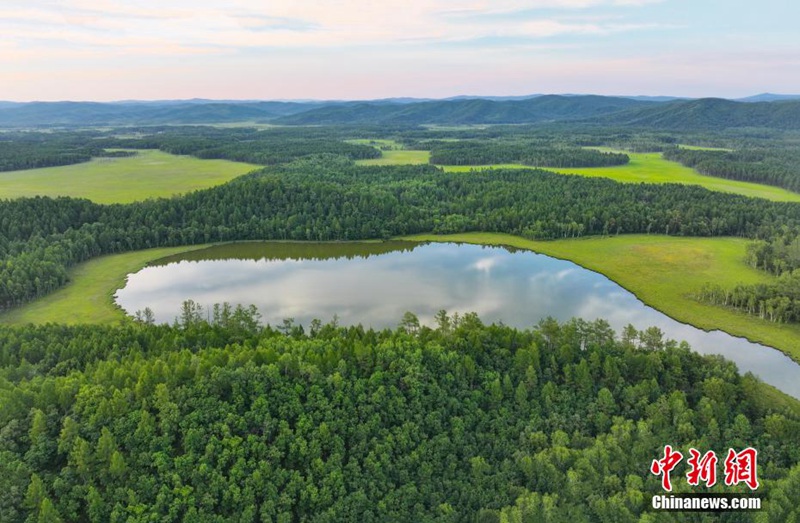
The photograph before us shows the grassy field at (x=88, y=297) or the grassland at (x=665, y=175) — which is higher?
the grassland at (x=665, y=175)

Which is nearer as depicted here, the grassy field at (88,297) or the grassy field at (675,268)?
the grassy field at (675,268)

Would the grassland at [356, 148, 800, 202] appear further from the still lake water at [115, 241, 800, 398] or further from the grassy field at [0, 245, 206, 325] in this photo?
the grassy field at [0, 245, 206, 325]

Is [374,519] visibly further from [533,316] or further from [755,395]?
[533,316]

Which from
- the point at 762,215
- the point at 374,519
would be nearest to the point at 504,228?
the point at 762,215

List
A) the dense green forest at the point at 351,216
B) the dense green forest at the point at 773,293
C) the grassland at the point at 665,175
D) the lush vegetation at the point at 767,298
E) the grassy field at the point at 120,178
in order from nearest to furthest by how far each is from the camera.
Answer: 1. the lush vegetation at the point at 767,298
2. the dense green forest at the point at 773,293
3. the dense green forest at the point at 351,216
4. the grassland at the point at 665,175
5. the grassy field at the point at 120,178

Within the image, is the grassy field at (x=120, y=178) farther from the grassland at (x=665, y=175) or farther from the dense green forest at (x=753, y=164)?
the dense green forest at (x=753, y=164)

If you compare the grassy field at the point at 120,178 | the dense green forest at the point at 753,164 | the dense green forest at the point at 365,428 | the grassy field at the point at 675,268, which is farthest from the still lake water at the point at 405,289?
the dense green forest at the point at 753,164

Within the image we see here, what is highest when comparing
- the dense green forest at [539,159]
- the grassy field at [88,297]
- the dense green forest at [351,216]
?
the dense green forest at [539,159]
